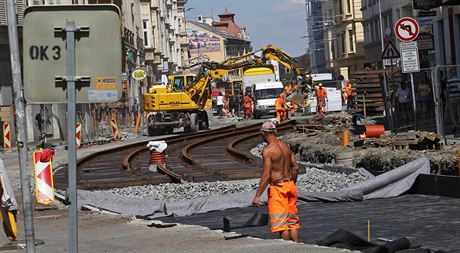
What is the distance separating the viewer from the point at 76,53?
26.3 ft

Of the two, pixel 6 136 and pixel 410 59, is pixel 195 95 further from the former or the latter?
pixel 410 59

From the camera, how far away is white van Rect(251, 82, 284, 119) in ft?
238

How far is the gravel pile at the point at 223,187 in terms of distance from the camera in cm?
2148

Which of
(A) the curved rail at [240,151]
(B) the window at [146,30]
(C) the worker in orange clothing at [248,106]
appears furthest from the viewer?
(B) the window at [146,30]

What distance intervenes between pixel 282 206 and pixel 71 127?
5248mm

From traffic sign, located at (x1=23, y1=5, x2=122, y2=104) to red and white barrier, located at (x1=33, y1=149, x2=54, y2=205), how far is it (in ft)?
40.8

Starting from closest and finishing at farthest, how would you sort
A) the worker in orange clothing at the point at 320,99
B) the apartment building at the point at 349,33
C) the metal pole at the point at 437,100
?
1. the metal pole at the point at 437,100
2. the worker in orange clothing at the point at 320,99
3. the apartment building at the point at 349,33

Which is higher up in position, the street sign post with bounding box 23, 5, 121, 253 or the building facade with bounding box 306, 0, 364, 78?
the building facade with bounding box 306, 0, 364, 78

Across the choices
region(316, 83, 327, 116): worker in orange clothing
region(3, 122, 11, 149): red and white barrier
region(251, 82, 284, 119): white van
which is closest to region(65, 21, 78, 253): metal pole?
region(3, 122, 11, 149): red and white barrier

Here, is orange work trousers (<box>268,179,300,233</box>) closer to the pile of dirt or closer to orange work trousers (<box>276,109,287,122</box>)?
the pile of dirt

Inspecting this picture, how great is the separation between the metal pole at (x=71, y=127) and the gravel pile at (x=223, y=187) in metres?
13.2

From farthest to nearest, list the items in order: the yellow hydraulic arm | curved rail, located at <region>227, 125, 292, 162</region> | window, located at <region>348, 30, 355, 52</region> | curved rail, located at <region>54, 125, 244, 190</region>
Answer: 1. window, located at <region>348, 30, 355, 52</region>
2. the yellow hydraulic arm
3. curved rail, located at <region>227, 125, 292, 162</region>
4. curved rail, located at <region>54, 125, 244, 190</region>

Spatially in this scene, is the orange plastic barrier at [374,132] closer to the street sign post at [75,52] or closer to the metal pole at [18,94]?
the metal pole at [18,94]

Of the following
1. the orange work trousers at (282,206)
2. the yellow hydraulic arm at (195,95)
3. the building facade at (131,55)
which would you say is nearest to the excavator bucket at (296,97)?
the yellow hydraulic arm at (195,95)
